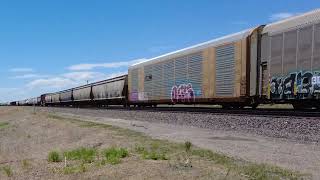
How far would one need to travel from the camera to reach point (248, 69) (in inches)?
866

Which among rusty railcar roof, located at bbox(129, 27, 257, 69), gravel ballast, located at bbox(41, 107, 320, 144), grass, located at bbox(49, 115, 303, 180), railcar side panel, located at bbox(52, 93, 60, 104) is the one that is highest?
rusty railcar roof, located at bbox(129, 27, 257, 69)

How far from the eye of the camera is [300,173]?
7.40 meters

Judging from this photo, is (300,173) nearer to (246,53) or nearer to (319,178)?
(319,178)

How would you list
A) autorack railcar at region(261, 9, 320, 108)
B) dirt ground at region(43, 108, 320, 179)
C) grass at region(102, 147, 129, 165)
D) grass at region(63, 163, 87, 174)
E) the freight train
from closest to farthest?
dirt ground at region(43, 108, 320, 179), grass at region(63, 163, 87, 174), grass at region(102, 147, 129, 165), autorack railcar at region(261, 9, 320, 108), the freight train

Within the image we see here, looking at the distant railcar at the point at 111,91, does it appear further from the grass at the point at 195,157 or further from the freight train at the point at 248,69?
the grass at the point at 195,157

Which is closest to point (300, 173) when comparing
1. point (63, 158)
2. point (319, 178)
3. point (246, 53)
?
point (319, 178)

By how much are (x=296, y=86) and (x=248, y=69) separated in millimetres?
3942

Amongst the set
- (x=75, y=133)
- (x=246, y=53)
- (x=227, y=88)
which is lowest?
(x=75, y=133)

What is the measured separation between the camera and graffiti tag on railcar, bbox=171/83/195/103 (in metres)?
28.2

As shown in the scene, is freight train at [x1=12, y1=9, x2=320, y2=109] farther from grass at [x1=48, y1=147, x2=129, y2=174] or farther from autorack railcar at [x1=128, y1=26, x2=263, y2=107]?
grass at [x1=48, y1=147, x2=129, y2=174]

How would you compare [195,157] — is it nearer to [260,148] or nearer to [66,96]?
[260,148]

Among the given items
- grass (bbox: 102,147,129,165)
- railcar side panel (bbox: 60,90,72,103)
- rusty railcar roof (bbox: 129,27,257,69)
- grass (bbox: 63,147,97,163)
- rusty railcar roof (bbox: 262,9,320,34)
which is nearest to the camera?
grass (bbox: 102,147,129,165)

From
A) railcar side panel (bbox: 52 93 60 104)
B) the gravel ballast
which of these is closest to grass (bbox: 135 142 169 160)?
the gravel ballast

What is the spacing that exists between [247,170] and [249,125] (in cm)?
880
